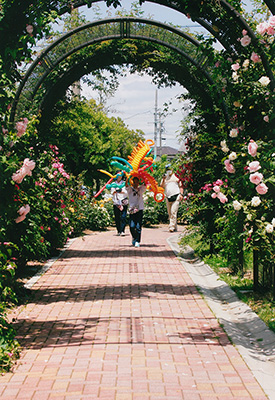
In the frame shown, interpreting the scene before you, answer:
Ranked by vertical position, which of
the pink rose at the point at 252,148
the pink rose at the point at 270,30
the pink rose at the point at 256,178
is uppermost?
the pink rose at the point at 270,30

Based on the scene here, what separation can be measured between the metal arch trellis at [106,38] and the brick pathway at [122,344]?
4.24m

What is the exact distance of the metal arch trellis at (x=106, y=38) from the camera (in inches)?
470

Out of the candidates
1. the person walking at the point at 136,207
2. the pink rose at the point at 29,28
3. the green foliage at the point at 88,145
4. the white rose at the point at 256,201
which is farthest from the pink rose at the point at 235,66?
the green foliage at the point at 88,145

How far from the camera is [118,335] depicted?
21.7 feet

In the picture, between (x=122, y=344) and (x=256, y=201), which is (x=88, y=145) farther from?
(x=122, y=344)

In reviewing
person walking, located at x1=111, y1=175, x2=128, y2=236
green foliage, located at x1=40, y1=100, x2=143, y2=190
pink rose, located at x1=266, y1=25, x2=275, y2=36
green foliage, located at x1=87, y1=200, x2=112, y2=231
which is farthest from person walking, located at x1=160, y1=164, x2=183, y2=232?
pink rose, located at x1=266, y1=25, x2=275, y2=36

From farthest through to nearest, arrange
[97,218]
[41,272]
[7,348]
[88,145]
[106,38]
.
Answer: [88,145], [97,218], [106,38], [41,272], [7,348]

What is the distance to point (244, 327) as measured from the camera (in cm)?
715

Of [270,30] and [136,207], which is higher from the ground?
[270,30]

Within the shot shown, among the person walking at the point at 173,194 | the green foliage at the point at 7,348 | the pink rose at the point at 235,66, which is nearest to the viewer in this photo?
the green foliage at the point at 7,348

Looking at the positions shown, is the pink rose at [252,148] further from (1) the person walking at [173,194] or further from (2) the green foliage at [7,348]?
(1) the person walking at [173,194]

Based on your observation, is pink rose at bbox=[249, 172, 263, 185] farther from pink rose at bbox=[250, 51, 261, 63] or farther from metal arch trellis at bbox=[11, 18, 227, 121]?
metal arch trellis at bbox=[11, 18, 227, 121]

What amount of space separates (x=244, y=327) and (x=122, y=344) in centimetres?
173

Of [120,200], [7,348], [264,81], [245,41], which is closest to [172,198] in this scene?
[120,200]
